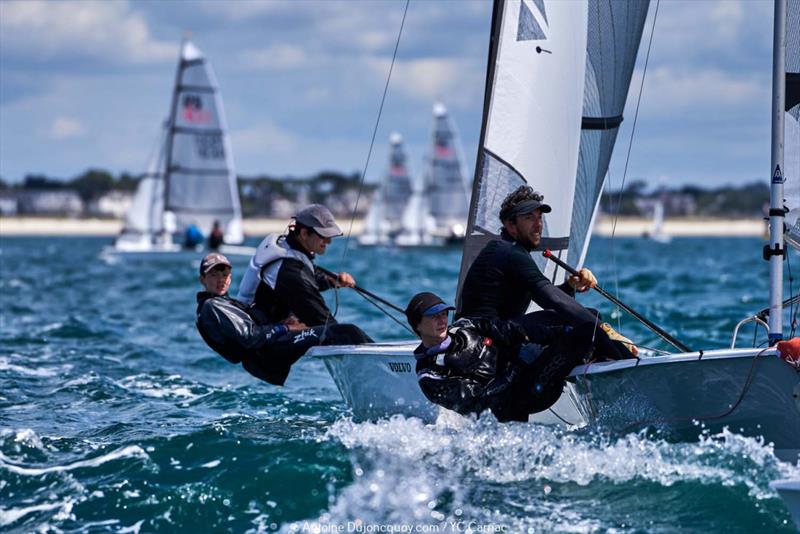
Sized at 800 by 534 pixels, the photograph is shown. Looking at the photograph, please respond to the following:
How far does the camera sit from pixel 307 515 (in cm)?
543

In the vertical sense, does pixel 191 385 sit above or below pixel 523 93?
below

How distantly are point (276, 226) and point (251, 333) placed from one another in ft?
359

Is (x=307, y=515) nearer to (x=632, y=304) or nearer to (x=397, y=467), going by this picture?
(x=397, y=467)

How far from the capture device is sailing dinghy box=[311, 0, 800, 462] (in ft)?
18.4

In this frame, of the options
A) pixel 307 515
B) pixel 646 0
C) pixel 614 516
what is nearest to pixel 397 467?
pixel 307 515

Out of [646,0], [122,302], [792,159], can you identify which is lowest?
[122,302]

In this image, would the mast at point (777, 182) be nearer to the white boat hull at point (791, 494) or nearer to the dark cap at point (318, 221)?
the white boat hull at point (791, 494)

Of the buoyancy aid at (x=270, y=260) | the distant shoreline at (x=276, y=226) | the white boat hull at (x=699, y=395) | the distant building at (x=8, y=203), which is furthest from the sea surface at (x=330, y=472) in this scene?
the distant building at (x=8, y=203)

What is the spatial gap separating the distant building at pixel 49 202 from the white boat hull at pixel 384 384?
127 m

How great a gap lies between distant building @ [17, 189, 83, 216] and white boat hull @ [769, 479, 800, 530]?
129802 mm

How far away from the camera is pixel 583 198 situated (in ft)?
26.8

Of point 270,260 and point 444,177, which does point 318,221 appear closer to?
point 270,260

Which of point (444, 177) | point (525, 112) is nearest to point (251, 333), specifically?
point (525, 112)

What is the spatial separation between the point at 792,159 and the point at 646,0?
236 cm
